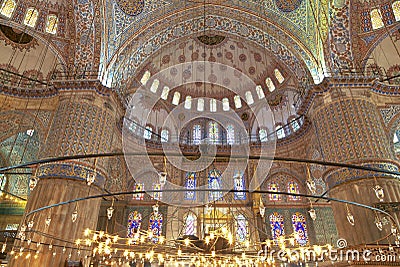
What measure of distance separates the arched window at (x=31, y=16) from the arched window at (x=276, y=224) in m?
13.2

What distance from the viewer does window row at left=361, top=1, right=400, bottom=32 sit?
10.4 meters

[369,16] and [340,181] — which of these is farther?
[369,16]

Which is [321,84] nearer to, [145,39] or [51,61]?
[145,39]

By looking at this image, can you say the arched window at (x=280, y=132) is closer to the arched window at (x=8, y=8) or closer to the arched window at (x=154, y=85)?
the arched window at (x=154, y=85)

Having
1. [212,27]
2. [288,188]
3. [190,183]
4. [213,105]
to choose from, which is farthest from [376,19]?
[190,183]

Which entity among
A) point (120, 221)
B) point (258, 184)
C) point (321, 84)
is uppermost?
point (321, 84)

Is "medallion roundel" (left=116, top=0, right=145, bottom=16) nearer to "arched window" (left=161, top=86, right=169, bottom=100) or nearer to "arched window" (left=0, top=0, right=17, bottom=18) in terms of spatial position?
"arched window" (left=0, top=0, right=17, bottom=18)

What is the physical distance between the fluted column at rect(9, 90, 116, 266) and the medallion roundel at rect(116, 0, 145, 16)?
3.69m

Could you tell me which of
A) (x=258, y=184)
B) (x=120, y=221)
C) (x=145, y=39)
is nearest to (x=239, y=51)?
(x=145, y=39)

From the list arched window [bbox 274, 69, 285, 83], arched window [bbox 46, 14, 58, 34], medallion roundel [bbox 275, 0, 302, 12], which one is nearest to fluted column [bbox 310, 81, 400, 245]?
medallion roundel [bbox 275, 0, 302, 12]

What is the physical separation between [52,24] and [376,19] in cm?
1259

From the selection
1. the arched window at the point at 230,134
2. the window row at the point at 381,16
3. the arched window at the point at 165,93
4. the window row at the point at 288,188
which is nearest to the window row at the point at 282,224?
the window row at the point at 288,188

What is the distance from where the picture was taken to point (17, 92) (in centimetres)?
1110

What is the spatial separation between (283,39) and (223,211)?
804 centimetres
